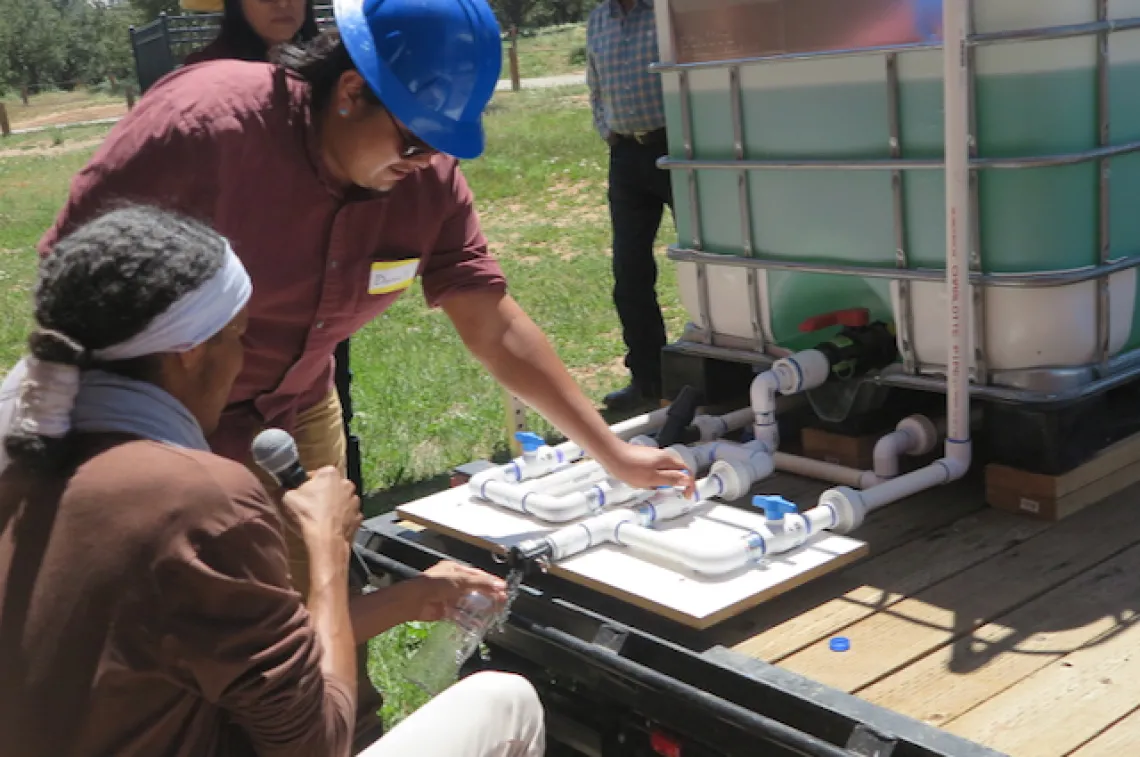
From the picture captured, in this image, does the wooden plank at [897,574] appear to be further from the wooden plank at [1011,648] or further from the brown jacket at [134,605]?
the brown jacket at [134,605]

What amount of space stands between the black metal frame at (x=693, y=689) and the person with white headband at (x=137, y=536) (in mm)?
865

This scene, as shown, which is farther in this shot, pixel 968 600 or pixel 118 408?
pixel 968 600

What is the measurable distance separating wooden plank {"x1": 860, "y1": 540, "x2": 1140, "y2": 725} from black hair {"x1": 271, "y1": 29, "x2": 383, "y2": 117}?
1518mm

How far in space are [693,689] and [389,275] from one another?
1.08 metres

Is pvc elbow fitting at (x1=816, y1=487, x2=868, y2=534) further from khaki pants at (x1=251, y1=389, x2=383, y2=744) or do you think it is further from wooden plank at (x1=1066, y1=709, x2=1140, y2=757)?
khaki pants at (x1=251, y1=389, x2=383, y2=744)

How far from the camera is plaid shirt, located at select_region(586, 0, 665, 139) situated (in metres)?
5.48

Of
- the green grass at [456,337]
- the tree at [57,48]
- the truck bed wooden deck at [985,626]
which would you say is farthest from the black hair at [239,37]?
the tree at [57,48]

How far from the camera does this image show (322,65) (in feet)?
8.44

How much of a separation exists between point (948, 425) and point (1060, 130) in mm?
761

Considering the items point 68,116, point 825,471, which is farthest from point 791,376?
point 68,116

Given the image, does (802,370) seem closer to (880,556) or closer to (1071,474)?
(880,556)

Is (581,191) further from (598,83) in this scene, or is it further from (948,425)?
(948,425)

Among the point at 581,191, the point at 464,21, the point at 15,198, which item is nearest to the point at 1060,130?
the point at 464,21

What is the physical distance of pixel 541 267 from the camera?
400 inches
